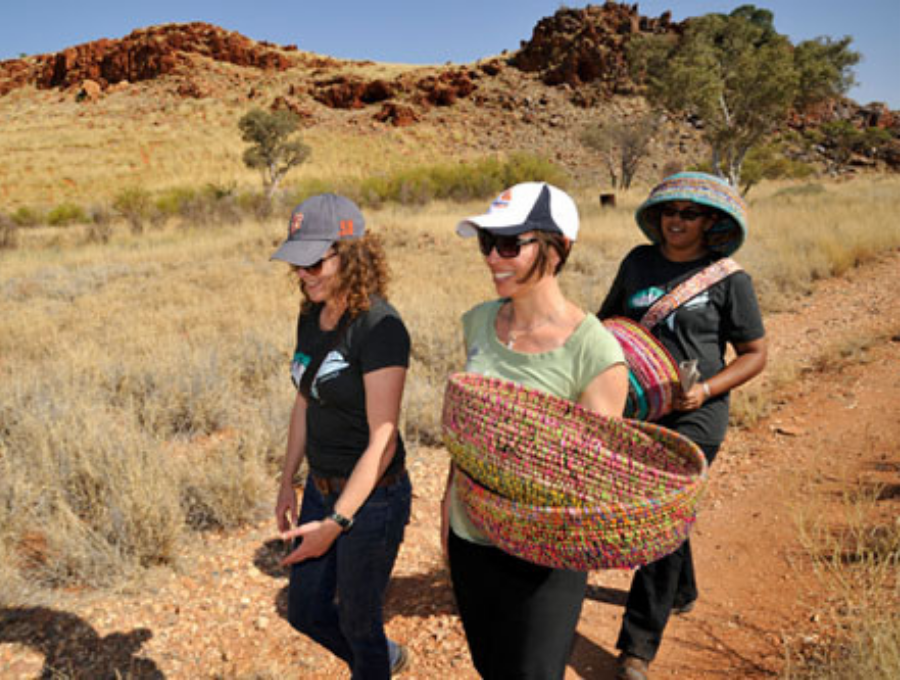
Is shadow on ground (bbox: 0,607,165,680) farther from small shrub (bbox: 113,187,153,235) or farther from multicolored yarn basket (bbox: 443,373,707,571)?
small shrub (bbox: 113,187,153,235)

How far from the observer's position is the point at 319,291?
2053 mm

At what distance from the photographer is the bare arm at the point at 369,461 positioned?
1834mm

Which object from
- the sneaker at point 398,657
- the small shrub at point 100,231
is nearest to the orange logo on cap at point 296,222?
the sneaker at point 398,657

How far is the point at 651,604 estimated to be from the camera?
250 cm

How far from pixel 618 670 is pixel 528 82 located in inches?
2344

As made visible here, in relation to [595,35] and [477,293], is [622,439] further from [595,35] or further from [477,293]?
[595,35]

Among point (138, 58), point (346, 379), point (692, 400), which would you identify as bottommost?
point (692, 400)

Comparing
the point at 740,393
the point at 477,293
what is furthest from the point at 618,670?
the point at 477,293

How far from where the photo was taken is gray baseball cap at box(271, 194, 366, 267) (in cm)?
195

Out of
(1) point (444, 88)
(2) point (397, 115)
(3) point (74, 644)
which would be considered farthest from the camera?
(1) point (444, 88)

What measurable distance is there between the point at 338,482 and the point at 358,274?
0.75 metres

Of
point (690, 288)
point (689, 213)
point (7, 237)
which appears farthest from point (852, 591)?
point (7, 237)

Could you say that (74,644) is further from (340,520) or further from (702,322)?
(702,322)

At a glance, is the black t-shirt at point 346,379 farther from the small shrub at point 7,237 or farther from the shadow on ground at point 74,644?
the small shrub at point 7,237
